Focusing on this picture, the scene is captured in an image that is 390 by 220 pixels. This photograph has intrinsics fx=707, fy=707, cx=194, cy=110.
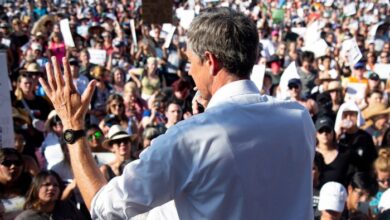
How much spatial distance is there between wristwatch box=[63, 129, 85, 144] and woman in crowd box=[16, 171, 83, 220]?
2.71 metres

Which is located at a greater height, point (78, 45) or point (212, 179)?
point (212, 179)

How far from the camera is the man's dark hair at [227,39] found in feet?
6.54

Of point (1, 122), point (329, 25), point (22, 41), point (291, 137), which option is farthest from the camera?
point (329, 25)

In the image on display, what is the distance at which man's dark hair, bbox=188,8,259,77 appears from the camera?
199cm

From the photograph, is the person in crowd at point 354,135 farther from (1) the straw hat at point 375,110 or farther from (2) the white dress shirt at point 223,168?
(2) the white dress shirt at point 223,168

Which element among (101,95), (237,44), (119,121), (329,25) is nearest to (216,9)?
(237,44)

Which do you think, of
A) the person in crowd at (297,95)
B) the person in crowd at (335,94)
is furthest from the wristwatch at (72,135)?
the person in crowd at (335,94)

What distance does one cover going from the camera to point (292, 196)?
6.71ft

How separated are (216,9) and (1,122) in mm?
2801

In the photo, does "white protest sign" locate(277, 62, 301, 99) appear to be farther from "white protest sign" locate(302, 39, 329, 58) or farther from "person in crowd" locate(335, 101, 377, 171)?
"white protest sign" locate(302, 39, 329, 58)

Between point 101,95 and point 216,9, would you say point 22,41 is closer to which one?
point 101,95

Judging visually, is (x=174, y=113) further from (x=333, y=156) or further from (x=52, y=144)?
(x=333, y=156)

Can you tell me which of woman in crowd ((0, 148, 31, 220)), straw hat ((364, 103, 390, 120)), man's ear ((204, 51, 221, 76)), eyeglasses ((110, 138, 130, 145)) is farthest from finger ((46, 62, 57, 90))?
straw hat ((364, 103, 390, 120))

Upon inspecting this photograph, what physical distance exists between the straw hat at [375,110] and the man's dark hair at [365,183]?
8.07ft
